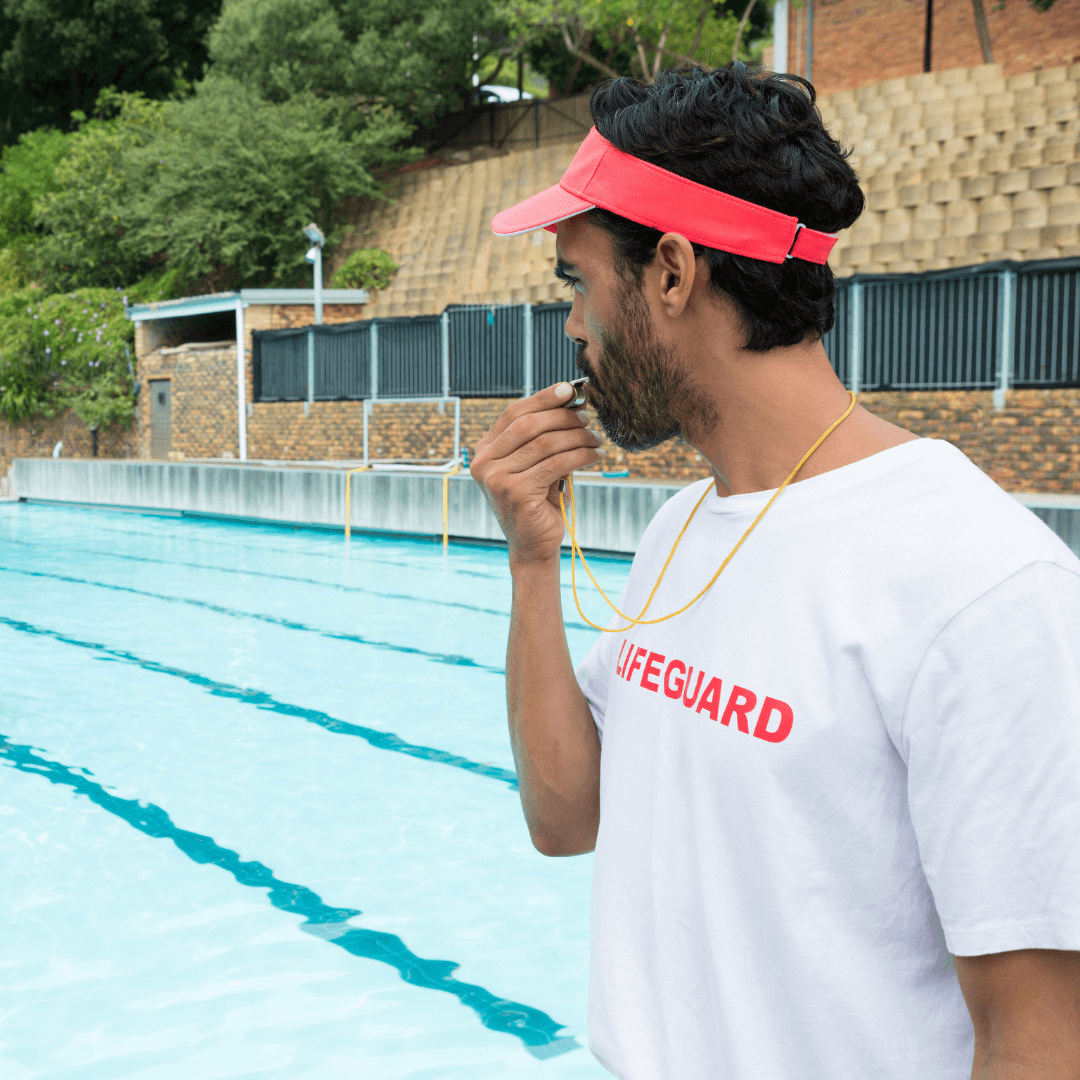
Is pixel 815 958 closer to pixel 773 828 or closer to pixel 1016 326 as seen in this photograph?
pixel 773 828

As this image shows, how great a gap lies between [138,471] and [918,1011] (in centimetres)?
1909

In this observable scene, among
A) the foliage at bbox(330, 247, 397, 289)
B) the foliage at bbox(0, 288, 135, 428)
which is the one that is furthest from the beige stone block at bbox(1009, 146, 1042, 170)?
the foliage at bbox(0, 288, 135, 428)

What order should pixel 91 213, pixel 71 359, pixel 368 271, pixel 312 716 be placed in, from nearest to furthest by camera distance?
pixel 312 716 → pixel 368 271 → pixel 71 359 → pixel 91 213

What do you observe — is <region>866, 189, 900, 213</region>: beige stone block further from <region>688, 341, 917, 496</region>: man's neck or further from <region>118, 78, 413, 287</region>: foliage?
<region>688, 341, 917, 496</region>: man's neck

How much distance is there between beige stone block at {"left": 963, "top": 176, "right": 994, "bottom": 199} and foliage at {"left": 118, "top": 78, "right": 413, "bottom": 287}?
16.4 metres

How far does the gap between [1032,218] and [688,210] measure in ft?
46.8

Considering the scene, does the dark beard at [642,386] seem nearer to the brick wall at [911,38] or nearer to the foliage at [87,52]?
the brick wall at [911,38]

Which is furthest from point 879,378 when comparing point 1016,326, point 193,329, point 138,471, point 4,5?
point 4,5

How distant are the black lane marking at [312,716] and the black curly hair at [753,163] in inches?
170

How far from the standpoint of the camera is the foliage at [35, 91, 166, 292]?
30.0 meters

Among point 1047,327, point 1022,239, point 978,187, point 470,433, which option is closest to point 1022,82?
point 978,187

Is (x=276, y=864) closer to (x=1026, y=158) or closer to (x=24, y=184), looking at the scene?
(x=1026, y=158)

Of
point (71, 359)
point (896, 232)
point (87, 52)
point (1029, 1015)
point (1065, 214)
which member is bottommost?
point (1029, 1015)

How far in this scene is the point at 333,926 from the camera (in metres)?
4.02
